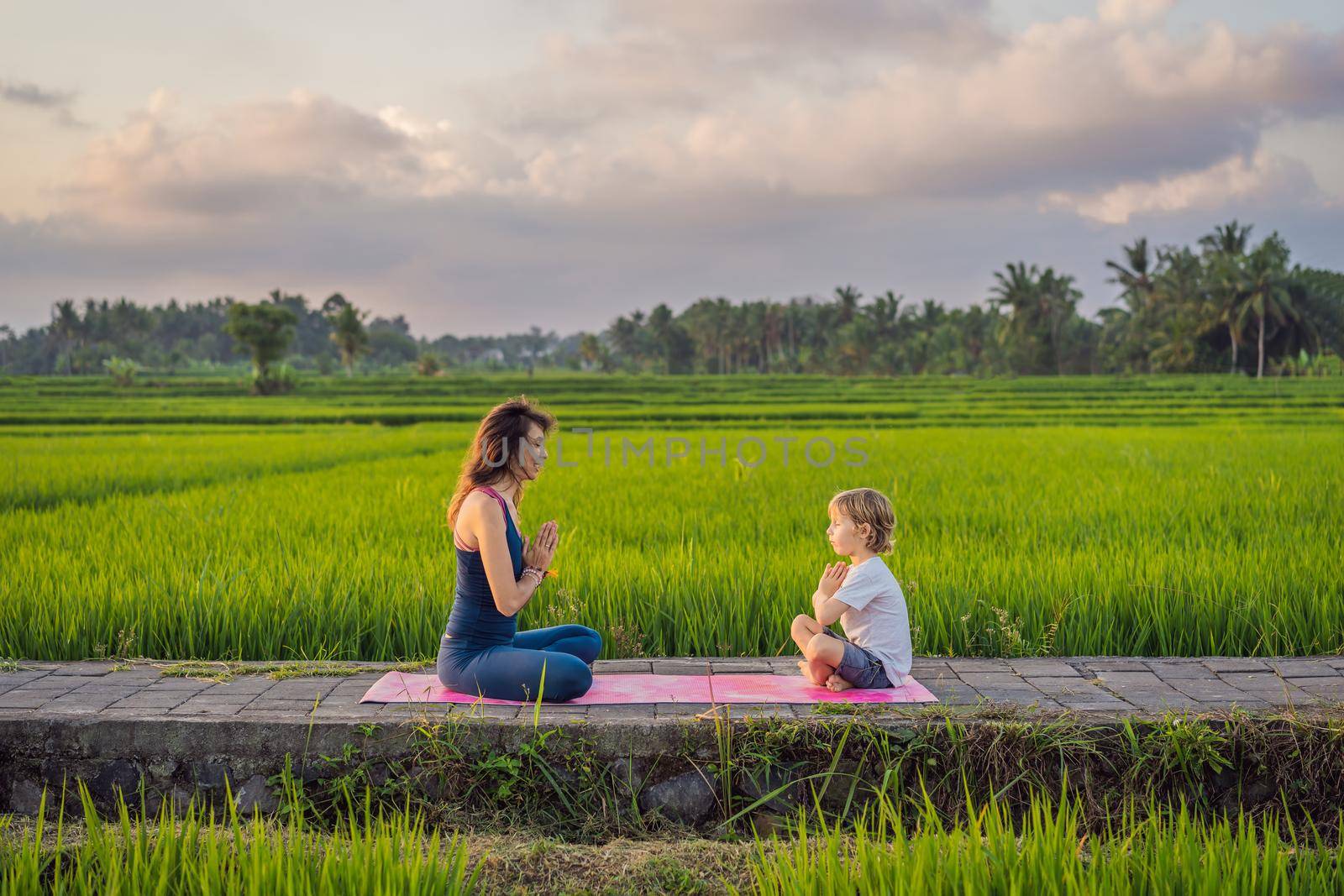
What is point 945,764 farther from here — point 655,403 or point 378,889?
point 655,403

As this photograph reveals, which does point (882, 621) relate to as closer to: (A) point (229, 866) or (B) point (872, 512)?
(B) point (872, 512)

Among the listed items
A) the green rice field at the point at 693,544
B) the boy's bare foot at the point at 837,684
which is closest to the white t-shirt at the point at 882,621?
the boy's bare foot at the point at 837,684

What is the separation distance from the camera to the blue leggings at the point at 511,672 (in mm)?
2842

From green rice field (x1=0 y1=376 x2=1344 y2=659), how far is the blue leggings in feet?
2.96

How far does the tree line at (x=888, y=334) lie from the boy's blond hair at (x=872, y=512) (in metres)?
41.5

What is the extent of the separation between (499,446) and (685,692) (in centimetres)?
95

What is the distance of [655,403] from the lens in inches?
1176

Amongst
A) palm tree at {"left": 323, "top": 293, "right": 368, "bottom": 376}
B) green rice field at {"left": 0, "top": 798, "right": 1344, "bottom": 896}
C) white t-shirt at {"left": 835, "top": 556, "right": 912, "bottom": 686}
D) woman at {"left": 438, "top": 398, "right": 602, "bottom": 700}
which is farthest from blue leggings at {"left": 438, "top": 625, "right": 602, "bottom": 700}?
palm tree at {"left": 323, "top": 293, "right": 368, "bottom": 376}

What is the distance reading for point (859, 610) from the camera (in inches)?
117

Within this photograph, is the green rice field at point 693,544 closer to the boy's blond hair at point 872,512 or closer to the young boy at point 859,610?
the young boy at point 859,610

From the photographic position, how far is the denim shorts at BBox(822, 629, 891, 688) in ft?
9.71

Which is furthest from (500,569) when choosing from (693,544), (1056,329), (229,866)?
(1056,329)

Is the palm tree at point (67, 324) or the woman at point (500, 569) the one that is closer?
the woman at point (500, 569)

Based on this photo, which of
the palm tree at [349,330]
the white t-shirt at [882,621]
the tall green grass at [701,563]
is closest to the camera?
the white t-shirt at [882,621]
